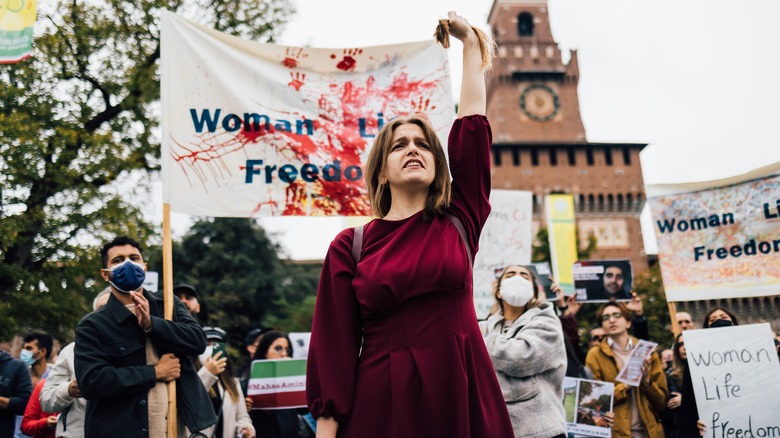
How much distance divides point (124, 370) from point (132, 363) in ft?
0.37

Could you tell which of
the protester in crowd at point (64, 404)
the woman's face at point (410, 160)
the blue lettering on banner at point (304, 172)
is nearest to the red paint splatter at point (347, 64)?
the blue lettering on banner at point (304, 172)

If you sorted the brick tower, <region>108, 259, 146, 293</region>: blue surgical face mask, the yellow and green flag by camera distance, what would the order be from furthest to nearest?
the brick tower → the yellow and green flag → <region>108, 259, 146, 293</region>: blue surgical face mask

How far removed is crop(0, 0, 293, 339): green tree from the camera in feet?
47.4

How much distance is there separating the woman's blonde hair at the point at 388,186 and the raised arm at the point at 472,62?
5.0 inches

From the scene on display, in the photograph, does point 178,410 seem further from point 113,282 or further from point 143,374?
point 113,282

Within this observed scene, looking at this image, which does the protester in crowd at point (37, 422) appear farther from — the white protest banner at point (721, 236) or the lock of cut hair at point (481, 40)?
the white protest banner at point (721, 236)

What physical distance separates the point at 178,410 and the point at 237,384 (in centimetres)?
162

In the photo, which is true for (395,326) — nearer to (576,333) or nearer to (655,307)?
(576,333)

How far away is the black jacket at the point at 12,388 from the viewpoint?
5.96 metres

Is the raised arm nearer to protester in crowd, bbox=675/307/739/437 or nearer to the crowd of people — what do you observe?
the crowd of people

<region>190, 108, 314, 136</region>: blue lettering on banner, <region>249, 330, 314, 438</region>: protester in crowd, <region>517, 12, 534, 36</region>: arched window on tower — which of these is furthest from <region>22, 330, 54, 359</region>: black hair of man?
<region>517, 12, 534, 36</region>: arched window on tower

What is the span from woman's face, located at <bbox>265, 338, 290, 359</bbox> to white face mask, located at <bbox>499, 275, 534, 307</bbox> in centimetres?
270

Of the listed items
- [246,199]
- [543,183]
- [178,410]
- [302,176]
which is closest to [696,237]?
[302,176]

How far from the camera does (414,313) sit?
6.38ft
